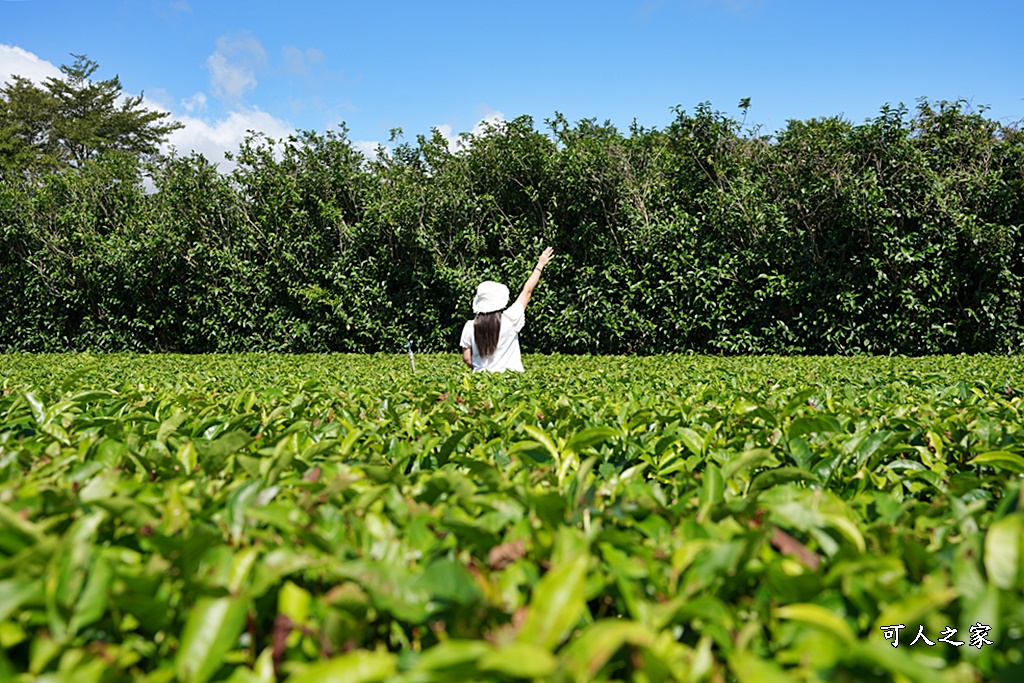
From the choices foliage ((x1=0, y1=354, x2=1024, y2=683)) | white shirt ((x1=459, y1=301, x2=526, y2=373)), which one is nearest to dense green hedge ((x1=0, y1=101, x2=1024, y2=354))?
white shirt ((x1=459, y1=301, x2=526, y2=373))

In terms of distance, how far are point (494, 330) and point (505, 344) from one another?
22 centimetres

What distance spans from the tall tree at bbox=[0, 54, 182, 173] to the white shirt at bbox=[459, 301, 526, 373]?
40466 mm

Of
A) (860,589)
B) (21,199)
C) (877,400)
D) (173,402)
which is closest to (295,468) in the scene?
(860,589)

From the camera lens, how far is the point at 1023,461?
5.34ft

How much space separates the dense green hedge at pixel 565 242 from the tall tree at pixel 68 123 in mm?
29589

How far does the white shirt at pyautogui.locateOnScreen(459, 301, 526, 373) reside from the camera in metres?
7.28

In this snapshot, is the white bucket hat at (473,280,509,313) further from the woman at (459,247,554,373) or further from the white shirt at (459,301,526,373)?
the white shirt at (459,301,526,373)

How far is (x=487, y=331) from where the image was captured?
7211 millimetres

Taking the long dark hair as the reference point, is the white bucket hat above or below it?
above

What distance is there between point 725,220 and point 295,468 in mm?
9983

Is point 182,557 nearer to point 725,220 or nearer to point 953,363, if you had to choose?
point 953,363

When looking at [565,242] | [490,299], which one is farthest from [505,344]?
[565,242]

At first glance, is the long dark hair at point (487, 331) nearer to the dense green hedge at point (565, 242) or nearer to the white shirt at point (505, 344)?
the white shirt at point (505, 344)

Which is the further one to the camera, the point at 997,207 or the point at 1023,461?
the point at 997,207
